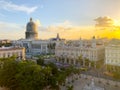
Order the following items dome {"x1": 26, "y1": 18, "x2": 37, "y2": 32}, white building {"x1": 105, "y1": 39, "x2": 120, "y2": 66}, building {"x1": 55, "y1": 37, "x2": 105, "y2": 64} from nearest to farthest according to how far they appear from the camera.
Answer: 1. white building {"x1": 105, "y1": 39, "x2": 120, "y2": 66}
2. building {"x1": 55, "y1": 37, "x2": 105, "y2": 64}
3. dome {"x1": 26, "y1": 18, "x2": 37, "y2": 32}

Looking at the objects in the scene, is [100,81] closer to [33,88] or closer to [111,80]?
[111,80]

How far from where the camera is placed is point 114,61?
4756cm

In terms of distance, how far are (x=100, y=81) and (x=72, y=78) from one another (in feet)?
17.0

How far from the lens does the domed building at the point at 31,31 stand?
105 m

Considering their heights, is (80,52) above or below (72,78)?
above

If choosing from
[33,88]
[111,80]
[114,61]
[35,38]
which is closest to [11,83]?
[33,88]

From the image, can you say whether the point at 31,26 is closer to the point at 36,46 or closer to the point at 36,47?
the point at 36,46

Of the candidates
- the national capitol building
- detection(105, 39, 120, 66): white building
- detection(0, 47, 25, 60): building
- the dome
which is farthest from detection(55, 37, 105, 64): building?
the dome

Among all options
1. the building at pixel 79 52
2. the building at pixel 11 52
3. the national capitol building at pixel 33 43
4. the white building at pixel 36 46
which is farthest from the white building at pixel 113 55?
the white building at pixel 36 46

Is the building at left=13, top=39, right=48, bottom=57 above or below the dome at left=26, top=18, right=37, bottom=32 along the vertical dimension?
below

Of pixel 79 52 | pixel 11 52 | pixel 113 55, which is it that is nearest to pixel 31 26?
pixel 11 52

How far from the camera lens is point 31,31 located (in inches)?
4178

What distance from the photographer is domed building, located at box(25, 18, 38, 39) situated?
105m

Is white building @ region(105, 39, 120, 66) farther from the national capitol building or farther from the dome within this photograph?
the dome
